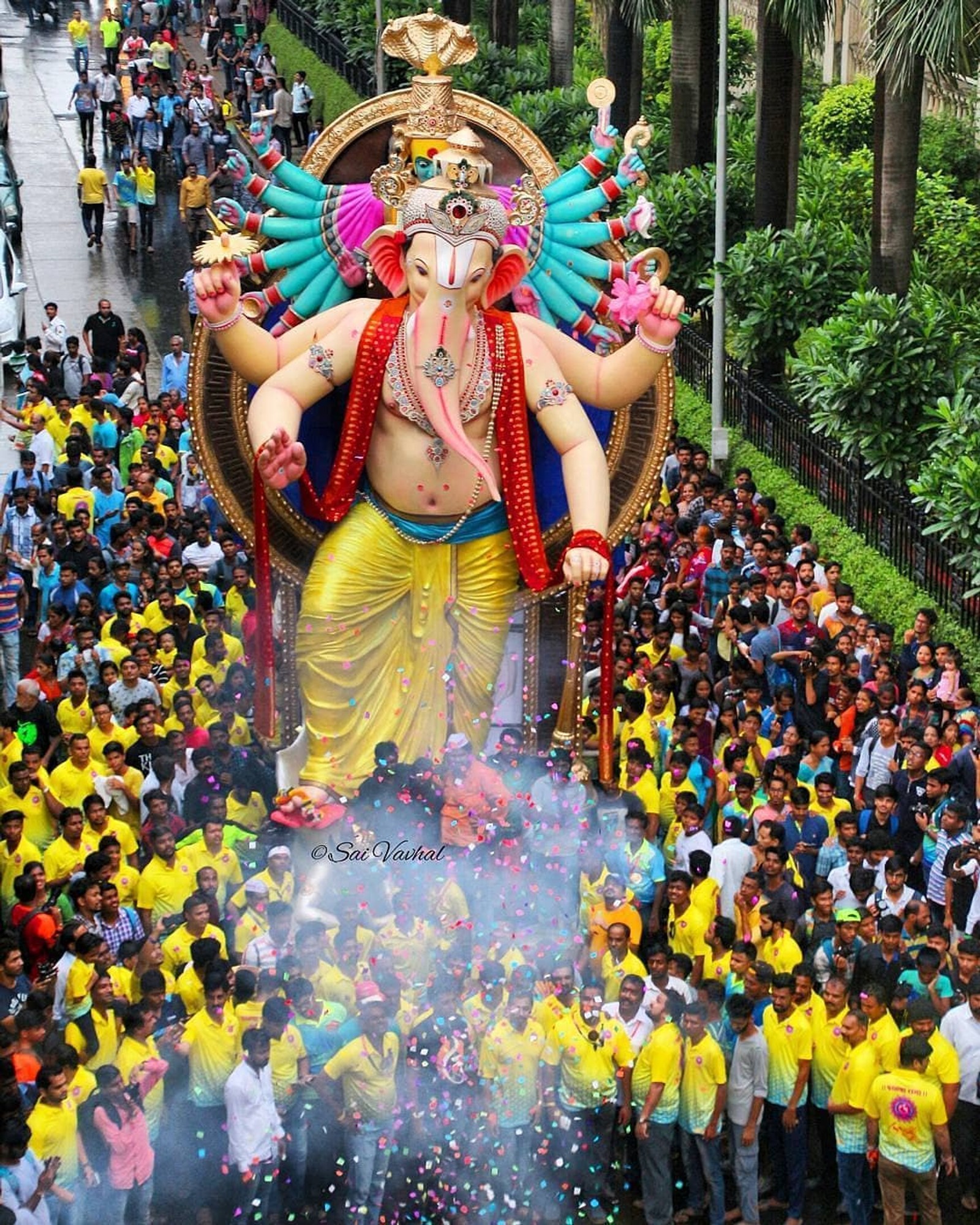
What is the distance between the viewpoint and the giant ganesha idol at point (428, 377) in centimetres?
1194

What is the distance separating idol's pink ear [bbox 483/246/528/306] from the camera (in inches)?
476

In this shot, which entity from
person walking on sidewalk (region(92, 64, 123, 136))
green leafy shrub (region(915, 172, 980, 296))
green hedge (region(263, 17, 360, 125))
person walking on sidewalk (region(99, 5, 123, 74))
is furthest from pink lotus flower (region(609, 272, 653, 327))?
person walking on sidewalk (region(99, 5, 123, 74))

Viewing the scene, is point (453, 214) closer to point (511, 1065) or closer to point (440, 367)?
point (440, 367)

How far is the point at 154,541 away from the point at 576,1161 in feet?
21.7

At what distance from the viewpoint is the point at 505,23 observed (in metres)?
30.5

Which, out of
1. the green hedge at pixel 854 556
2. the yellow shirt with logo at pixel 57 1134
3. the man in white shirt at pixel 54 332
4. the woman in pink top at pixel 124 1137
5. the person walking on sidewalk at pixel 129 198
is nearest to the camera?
the yellow shirt with logo at pixel 57 1134

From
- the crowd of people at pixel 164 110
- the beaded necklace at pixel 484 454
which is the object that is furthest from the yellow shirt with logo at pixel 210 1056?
the crowd of people at pixel 164 110

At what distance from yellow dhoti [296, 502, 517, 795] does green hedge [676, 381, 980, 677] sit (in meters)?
4.56

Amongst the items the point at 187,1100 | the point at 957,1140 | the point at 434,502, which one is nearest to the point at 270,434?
the point at 434,502

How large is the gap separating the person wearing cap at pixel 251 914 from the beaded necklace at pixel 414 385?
86.5 inches

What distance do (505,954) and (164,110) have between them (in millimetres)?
19450

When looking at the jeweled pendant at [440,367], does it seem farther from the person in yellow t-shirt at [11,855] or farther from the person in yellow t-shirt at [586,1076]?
the person in yellow t-shirt at [11,855]

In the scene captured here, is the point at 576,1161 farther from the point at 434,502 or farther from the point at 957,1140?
the point at 434,502

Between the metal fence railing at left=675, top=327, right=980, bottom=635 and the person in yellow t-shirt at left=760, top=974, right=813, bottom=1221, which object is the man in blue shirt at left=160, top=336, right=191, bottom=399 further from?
the person in yellow t-shirt at left=760, top=974, right=813, bottom=1221
